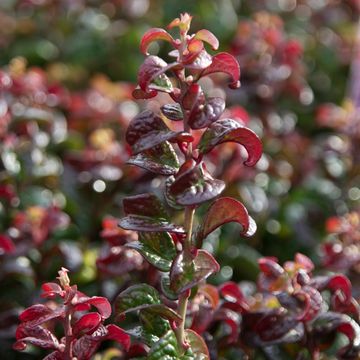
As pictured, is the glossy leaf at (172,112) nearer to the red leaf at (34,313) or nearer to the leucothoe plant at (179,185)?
the leucothoe plant at (179,185)

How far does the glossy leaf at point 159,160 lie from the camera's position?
1107mm

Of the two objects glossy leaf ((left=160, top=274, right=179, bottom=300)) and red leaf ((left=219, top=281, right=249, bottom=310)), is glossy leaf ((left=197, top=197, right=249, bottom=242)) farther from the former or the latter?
red leaf ((left=219, top=281, right=249, bottom=310))

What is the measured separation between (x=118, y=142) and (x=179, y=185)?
41.2 inches

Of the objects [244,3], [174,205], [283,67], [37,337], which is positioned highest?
[174,205]

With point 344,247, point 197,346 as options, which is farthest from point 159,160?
point 344,247

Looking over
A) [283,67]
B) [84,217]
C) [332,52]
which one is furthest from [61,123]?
[332,52]

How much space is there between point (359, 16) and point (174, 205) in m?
2.13

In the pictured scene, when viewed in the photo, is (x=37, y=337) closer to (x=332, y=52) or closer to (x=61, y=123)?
(x=61, y=123)

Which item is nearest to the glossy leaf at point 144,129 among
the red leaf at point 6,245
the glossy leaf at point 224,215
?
the glossy leaf at point 224,215

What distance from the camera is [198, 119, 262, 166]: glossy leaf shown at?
3.55 ft

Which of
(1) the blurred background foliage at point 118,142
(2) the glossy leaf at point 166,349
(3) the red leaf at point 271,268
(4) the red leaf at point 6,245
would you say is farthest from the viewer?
(1) the blurred background foliage at point 118,142

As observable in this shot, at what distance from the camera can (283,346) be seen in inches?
52.9

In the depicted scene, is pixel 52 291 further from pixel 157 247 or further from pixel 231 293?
pixel 231 293

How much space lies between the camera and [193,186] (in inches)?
42.3
